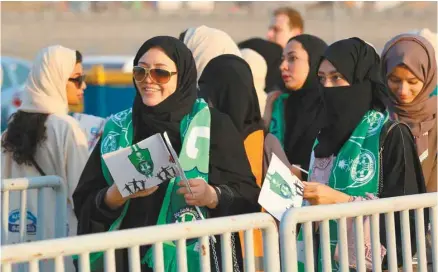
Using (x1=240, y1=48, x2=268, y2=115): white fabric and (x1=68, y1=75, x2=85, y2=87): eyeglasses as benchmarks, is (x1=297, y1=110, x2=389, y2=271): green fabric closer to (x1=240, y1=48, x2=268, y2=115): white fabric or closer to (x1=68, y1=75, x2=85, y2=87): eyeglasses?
(x1=68, y1=75, x2=85, y2=87): eyeglasses

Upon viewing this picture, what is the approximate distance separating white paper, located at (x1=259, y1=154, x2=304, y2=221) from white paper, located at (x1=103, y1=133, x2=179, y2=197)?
36cm

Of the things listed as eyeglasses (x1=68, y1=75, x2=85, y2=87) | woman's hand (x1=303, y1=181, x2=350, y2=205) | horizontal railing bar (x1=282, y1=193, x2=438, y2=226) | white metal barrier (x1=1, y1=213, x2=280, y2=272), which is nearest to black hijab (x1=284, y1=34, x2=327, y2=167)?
eyeglasses (x1=68, y1=75, x2=85, y2=87)

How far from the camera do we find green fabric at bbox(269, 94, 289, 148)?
6.42 meters

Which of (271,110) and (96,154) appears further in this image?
(271,110)

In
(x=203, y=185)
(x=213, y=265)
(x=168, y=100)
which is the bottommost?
(x=213, y=265)

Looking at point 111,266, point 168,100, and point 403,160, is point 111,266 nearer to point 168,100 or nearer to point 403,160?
point 168,100

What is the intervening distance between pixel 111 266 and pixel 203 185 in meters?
0.96

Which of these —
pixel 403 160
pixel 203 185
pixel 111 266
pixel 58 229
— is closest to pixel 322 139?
pixel 403 160

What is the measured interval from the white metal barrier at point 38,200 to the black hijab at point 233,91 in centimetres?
94

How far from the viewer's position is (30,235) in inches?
196

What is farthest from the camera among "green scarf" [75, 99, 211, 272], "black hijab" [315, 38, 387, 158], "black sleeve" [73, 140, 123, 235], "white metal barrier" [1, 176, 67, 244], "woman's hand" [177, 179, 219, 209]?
"white metal barrier" [1, 176, 67, 244]

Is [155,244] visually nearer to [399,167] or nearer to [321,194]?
[321,194]

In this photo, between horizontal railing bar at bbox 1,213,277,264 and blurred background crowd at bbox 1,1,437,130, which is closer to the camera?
horizontal railing bar at bbox 1,213,277,264

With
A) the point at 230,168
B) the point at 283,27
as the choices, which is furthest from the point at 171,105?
the point at 283,27
